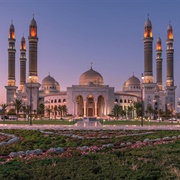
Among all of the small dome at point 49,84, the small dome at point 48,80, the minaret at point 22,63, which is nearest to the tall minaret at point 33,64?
the minaret at point 22,63

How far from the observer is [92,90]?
283 feet

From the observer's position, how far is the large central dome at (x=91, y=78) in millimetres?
93875

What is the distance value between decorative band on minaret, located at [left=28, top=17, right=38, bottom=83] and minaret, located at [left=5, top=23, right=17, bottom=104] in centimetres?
699

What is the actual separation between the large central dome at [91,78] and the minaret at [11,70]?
1857cm

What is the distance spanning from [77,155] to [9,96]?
84032mm

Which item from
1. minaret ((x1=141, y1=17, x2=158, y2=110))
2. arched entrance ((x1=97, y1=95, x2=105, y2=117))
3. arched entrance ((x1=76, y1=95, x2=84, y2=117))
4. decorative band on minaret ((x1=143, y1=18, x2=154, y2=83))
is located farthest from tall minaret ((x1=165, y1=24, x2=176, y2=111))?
arched entrance ((x1=76, y1=95, x2=84, y2=117))

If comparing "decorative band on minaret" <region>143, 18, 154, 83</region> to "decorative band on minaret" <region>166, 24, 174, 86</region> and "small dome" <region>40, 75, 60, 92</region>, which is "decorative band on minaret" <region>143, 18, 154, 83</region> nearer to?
"decorative band on minaret" <region>166, 24, 174, 86</region>

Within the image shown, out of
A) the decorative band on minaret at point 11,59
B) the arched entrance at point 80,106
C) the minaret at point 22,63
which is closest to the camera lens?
the arched entrance at point 80,106

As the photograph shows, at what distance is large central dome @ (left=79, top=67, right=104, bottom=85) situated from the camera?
93.9 m

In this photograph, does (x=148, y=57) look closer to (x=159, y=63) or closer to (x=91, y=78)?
(x=159, y=63)

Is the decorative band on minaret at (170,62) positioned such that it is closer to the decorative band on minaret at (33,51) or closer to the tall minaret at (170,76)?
the tall minaret at (170,76)

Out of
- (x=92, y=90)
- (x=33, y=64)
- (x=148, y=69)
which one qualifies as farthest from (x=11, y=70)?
(x=148, y=69)

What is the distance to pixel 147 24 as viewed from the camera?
8781cm

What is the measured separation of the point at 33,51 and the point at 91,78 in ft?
57.7
